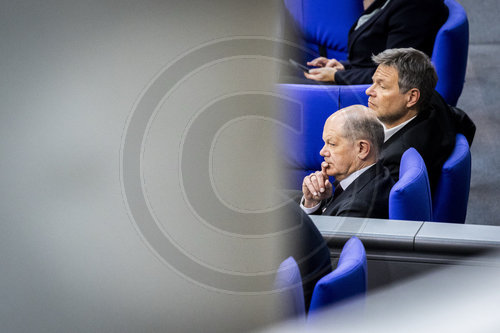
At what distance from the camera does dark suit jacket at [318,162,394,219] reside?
146cm

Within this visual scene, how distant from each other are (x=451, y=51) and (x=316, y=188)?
754 mm

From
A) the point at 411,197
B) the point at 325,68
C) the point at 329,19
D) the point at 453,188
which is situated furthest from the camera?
the point at 329,19

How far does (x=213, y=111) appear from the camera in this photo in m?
0.26

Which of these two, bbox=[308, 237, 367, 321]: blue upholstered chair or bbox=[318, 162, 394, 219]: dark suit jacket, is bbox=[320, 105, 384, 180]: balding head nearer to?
bbox=[318, 162, 394, 219]: dark suit jacket

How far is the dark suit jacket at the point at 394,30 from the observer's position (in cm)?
209

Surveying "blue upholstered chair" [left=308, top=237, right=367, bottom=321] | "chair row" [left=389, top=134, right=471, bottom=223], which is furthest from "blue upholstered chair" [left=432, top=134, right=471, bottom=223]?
"blue upholstered chair" [left=308, top=237, right=367, bottom=321]

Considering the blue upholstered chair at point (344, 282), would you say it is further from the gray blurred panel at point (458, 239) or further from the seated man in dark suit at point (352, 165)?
the seated man in dark suit at point (352, 165)

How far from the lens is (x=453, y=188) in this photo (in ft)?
5.86

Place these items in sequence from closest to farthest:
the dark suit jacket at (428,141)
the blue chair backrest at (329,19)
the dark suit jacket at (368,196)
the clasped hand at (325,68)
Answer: the dark suit jacket at (368,196) < the dark suit jacket at (428,141) < the clasped hand at (325,68) < the blue chair backrest at (329,19)

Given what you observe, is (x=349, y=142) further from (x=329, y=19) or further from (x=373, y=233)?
(x=329, y=19)

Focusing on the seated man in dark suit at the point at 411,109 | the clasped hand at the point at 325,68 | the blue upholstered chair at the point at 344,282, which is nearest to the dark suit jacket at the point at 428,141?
the seated man in dark suit at the point at 411,109

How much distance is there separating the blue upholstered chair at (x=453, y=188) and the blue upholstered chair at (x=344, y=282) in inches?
28.3

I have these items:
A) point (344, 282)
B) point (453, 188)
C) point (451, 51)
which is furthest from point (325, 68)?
point (344, 282)

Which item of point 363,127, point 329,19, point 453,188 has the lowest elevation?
point 453,188
